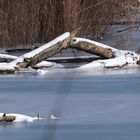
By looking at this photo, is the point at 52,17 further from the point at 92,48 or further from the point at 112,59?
the point at 112,59

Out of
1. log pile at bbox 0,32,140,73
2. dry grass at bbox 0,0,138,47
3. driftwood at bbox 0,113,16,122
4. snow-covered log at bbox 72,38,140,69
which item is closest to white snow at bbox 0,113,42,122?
driftwood at bbox 0,113,16,122

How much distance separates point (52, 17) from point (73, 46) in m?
3.36

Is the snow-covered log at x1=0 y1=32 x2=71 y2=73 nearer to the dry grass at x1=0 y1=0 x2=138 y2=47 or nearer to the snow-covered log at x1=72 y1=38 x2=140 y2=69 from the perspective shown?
the snow-covered log at x1=72 y1=38 x2=140 y2=69

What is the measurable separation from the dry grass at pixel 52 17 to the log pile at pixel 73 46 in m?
2.59

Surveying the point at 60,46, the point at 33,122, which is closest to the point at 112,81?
the point at 60,46

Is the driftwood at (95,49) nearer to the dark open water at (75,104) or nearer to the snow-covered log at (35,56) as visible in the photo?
the snow-covered log at (35,56)

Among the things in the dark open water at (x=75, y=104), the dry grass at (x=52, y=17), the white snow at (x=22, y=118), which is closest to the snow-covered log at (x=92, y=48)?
the dark open water at (x=75, y=104)

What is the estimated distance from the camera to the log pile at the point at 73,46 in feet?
28.9

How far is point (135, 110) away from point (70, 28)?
7.02m

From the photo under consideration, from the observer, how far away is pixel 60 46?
8992mm

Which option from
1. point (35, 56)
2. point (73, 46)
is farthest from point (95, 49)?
point (35, 56)

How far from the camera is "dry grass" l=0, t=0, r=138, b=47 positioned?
12195mm

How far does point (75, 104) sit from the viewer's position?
5.73m

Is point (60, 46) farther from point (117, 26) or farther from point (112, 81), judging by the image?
point (117, 26)
